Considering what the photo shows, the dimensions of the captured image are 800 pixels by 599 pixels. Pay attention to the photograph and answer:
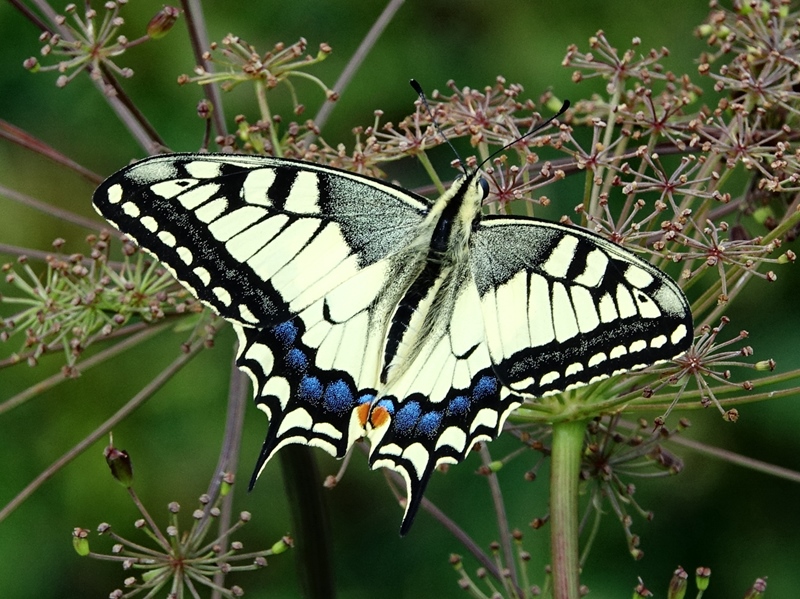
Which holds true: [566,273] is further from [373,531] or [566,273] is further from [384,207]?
[373,531]

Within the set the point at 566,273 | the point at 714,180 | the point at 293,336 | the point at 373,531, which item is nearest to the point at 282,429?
A: the point at 293,336

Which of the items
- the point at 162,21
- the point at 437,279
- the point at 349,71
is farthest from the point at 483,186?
the point at 162,21

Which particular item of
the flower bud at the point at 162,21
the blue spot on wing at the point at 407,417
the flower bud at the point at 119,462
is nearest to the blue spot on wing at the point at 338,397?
the blue spot on wing at the point at 407,417

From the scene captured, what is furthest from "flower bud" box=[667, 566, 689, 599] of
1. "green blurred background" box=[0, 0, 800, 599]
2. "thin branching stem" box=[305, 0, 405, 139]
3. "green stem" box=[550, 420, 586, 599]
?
"green blurred background" box=[0, 0, 800, 599]

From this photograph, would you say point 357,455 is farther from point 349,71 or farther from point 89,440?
point 349,71

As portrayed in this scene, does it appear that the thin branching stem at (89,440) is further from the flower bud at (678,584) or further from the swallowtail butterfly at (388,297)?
the flower bud at (678,584)

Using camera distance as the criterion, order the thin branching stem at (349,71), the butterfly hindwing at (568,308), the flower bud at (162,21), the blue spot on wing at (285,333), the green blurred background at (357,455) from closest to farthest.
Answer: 1. the butterfly hindwing at (568,308)
2. the blue spot on wing at (285,333)
3. the flower bud at (162,21)
4. the thin branching stem at (349,71)
5. the green blurred background at (357,455)

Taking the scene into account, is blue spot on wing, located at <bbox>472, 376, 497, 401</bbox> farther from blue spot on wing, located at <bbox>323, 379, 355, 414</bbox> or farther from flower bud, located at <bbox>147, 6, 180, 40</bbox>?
flower bud, located at <bbox>147, 6, 180, 40</bbox>
